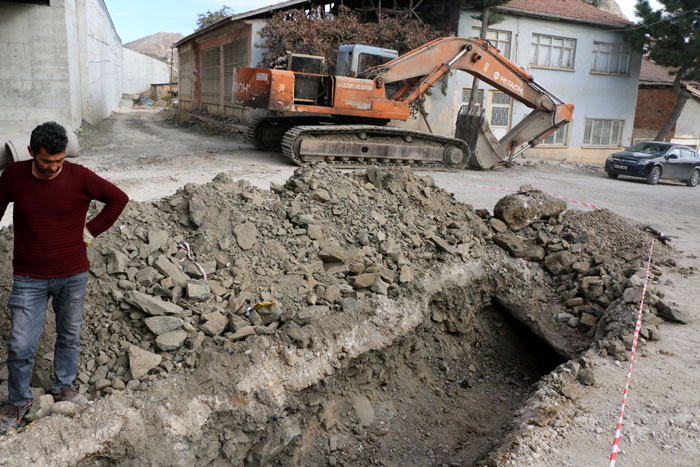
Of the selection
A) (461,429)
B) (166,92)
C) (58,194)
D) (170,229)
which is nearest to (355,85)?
(170,229)

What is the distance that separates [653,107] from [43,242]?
3023 centimetres

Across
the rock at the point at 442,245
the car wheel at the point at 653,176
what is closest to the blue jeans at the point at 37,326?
the rock at the point at 442,245

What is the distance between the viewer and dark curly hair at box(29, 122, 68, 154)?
3.08m

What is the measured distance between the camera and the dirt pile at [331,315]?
404 centimetres

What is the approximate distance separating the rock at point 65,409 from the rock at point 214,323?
1108 mm

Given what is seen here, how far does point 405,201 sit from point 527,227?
1892 millimetres

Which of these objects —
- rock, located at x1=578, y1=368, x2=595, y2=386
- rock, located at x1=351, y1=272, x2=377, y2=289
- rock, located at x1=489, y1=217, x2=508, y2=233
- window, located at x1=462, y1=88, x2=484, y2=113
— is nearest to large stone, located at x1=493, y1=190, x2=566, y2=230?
rock, located at x1=489, y1=217, x2=508, y2=233

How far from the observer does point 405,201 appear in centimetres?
742

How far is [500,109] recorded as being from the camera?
68.3 ft

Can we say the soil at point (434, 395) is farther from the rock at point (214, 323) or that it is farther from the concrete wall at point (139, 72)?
the concrete wall at point (139, 72)

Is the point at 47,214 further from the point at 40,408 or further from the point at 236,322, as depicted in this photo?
the point at 236,322

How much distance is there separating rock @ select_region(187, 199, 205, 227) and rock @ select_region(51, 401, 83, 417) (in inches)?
89.6

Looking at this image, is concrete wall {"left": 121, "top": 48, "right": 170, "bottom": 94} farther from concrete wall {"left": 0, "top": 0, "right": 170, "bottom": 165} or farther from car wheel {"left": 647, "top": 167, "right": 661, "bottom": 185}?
car wheel {"left": 647, "top": 167, "right": 661, "bottom": 185}

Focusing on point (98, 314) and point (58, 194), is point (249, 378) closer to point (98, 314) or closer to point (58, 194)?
point (98, 314)
